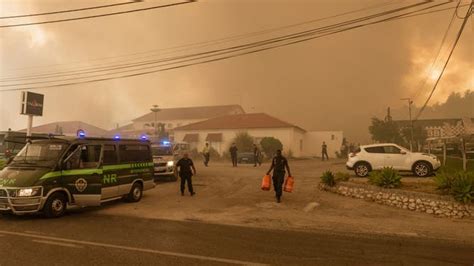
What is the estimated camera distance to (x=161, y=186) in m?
18.1

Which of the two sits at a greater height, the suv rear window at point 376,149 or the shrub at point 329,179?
the suv rear window at point 376,149

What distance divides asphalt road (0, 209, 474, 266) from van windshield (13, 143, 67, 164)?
1.68m

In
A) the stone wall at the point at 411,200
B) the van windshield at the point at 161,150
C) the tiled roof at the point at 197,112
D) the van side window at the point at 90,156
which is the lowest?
the stone wall at the point at 411,200

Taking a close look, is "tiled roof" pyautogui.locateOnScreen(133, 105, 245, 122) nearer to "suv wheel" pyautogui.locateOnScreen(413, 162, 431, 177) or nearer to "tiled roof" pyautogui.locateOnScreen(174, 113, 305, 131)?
"tiled roof" pyautogui.locateOnScreen(174, 113, 305, 131)

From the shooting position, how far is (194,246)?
293 inches

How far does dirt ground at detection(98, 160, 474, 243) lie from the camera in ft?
32.8

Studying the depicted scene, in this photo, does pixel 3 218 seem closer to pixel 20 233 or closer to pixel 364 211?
pixel 20 233

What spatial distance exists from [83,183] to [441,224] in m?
10.1

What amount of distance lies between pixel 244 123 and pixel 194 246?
45427 mm

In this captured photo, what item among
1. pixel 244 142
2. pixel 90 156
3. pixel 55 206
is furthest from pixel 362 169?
pixel 244 142

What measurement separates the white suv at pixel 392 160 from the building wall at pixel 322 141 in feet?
129

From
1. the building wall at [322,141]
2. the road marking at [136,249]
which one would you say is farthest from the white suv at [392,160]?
the building wall at [322,141]

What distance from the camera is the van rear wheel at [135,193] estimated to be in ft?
43.8

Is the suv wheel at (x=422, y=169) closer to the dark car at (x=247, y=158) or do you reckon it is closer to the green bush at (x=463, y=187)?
the green bush at (x=463, y=187)
